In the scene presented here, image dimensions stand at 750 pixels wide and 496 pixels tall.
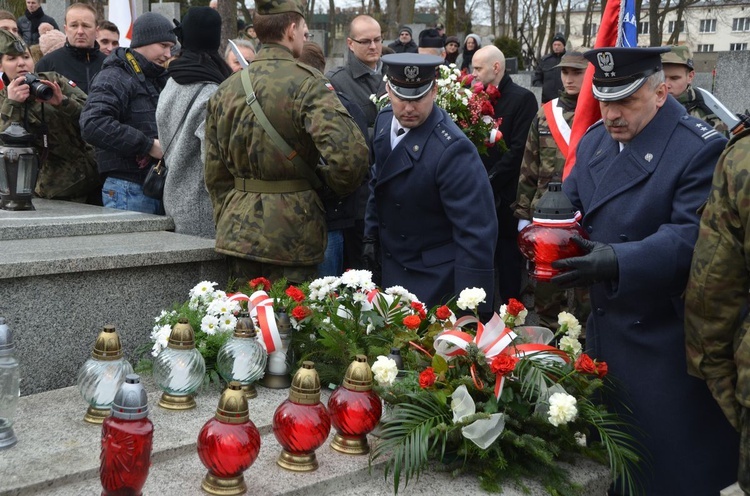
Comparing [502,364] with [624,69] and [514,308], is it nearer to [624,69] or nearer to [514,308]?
[514,308]

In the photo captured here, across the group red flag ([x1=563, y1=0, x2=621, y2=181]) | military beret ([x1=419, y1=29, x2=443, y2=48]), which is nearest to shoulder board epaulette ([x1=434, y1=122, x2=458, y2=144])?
red flag ([x1=563, y1=0, x2=621, y2=181])

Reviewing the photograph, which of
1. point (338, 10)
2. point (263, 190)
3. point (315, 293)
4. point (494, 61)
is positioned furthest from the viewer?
point (338, 10)

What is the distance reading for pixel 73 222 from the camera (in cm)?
502

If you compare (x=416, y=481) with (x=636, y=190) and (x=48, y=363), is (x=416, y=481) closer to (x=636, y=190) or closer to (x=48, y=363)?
(x=636, y=190)

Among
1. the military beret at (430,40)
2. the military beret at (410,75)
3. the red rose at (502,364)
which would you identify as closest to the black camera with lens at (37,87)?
the military beret at (410,75)

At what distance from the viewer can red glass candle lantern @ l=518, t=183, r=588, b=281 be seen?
309 cm

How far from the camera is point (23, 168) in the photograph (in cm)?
529

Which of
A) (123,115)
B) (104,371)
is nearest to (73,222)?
(123,115)

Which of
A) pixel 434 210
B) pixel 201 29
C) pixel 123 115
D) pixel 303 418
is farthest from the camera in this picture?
pixel 123 115

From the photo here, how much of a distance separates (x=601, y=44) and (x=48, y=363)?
3046mm

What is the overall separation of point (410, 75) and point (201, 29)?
1395 mm

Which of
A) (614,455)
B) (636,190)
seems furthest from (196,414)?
(636,190)

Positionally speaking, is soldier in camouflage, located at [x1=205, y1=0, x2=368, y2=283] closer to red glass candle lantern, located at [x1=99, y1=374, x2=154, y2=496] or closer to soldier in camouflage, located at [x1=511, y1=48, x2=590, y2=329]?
red glass candle lantern, located at [x1=99, y1=374, x2=154, y2=496]

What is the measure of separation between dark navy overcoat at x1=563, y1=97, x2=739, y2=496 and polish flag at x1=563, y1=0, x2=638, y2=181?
0.66 metres
